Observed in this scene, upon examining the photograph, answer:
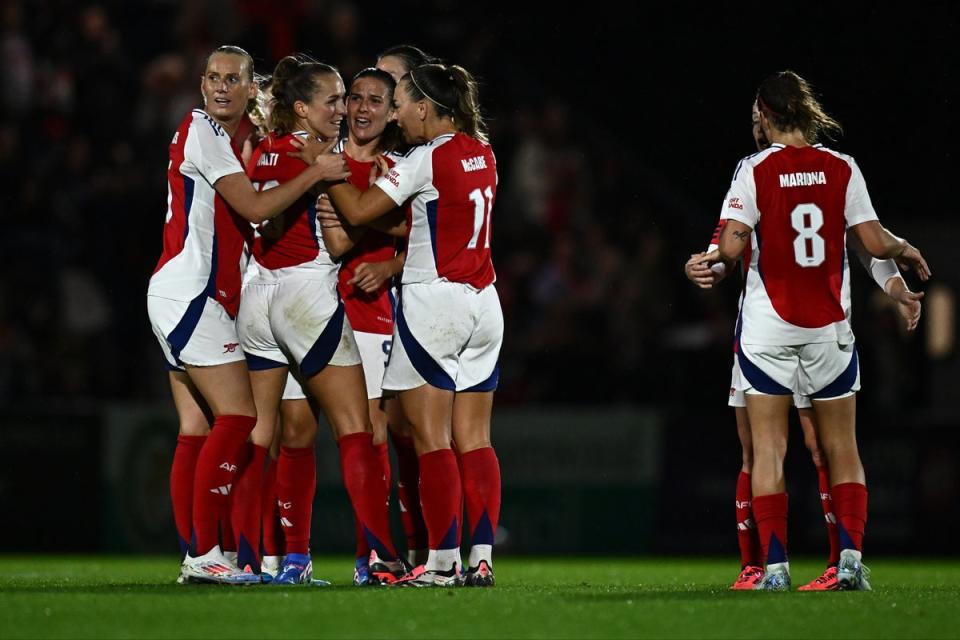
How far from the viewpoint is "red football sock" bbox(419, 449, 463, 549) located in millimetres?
6719

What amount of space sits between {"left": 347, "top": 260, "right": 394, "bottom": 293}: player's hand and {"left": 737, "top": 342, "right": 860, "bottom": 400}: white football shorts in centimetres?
174

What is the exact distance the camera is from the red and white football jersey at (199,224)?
6.90 m

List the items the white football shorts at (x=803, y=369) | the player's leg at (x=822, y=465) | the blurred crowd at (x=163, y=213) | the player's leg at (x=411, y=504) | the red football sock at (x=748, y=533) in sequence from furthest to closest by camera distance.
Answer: the blurred crowd at (x=163, y=213), the player's leg at (x=411, y=504), the red football sock at (x=748, y=533), the player's leg at (x=822, y=465), the white football shorts at (x=803, y=369)

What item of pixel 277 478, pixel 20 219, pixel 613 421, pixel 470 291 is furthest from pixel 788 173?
pixel 20 219

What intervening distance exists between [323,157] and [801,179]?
86.9 inches

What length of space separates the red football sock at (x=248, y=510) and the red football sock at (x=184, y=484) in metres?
0.23

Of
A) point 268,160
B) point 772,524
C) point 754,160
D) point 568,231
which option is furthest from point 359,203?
point 568,231

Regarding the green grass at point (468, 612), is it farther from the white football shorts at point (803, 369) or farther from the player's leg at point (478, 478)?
the white football shorts at point (803, 369)

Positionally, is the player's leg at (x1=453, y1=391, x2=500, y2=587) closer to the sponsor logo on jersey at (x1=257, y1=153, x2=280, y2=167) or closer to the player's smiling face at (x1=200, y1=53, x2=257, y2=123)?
the sponsor logo on jersey at (x1=257, y1=153, x2=280, y2=167)

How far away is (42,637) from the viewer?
5039mm

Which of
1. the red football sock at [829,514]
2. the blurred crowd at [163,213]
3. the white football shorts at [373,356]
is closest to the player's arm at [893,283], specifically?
the red football sock at [829,514]

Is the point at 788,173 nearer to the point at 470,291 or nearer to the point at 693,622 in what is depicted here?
the point at 470,291

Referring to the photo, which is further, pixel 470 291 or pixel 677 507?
pixel 677 507

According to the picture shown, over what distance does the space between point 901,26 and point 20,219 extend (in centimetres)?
973
